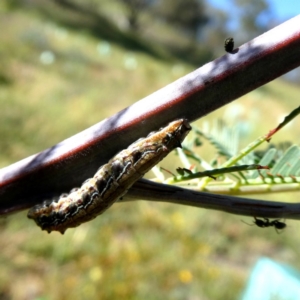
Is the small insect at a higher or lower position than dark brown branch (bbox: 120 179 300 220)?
higher

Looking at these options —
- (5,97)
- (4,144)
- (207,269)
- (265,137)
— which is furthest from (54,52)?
(265,137)

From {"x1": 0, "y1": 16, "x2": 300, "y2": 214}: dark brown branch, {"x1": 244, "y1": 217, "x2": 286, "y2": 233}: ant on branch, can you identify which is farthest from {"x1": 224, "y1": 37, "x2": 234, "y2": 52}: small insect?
{"x1": 244, "y1": 217, "x2": 286, "y2": 233}: ant on branch

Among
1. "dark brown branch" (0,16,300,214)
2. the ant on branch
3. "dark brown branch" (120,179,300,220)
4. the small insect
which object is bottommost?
the ant on branch

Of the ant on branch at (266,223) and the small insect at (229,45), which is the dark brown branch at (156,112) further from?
the ant on branch at (266,223)

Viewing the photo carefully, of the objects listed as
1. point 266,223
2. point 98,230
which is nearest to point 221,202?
point 266,223

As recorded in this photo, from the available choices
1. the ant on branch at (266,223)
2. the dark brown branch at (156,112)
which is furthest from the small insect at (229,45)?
the ant on branch at (266,223)

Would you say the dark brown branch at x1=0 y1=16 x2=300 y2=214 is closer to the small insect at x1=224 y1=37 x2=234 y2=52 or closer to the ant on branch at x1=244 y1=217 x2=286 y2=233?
the small insect at x1=224 y1=37 x2=234 y2=52

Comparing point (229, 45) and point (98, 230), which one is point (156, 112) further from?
A: point (98, 230)

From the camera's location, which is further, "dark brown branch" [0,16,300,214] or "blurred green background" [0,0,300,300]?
"blurred green background" [0,0,300,300]
